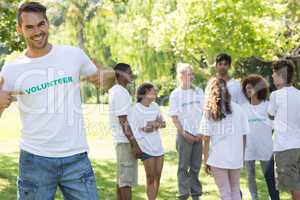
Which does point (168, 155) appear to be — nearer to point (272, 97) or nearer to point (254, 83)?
point (254, 83)

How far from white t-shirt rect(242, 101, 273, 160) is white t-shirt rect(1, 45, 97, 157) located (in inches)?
138

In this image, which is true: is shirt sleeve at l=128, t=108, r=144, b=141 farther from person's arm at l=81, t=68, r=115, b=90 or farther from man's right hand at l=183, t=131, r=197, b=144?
person's arm at l=81, t=68, r=115, b=90

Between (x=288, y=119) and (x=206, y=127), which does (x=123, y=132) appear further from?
(x=288, y=119)

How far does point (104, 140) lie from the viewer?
1559 centimetres

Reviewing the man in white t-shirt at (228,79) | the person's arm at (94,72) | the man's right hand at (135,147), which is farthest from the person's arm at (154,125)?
the person's arm at (94,72)

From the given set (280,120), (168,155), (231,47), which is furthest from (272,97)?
(231,47)

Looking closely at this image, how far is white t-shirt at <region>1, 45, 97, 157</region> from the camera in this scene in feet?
11.1

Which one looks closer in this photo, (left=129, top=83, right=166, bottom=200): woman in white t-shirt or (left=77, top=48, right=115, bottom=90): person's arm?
(left=77, top=48, right=115, bottom=90): person's arm

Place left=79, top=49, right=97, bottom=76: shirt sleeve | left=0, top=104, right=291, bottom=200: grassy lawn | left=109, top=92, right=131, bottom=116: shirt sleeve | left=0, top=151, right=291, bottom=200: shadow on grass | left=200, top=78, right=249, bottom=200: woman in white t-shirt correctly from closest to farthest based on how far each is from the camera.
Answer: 1. left=79, top=49, right=97, bottom=76: shirt sleeve
2. left=200, top=78, right=249, bottom=200: woman in white t-shirt
3. left=109, top=92, right=131, bottom=116: shirt sleeve
4. left=0, top=151, right=291, bottom=200: shadow on grass
5. left=0, top=104, right=291, bottom=200: grassy lawn

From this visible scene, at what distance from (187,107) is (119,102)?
1.11m

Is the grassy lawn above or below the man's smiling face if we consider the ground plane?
below

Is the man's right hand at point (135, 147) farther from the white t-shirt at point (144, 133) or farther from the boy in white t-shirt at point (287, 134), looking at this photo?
the boy in white t-shirt at point (287, 134)

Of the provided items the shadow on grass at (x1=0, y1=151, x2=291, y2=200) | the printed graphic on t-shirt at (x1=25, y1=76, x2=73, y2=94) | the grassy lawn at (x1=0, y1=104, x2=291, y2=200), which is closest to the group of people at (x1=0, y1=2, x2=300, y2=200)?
the printed graphic on t-shirt at (x1=25, y1=76, x2=73, y2=94)

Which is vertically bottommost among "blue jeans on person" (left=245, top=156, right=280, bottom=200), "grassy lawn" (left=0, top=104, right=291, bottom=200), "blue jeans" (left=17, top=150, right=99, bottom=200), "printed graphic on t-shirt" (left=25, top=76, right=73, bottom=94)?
"grassy lawn" (left=0, top=104, right=291, bottom=200)
